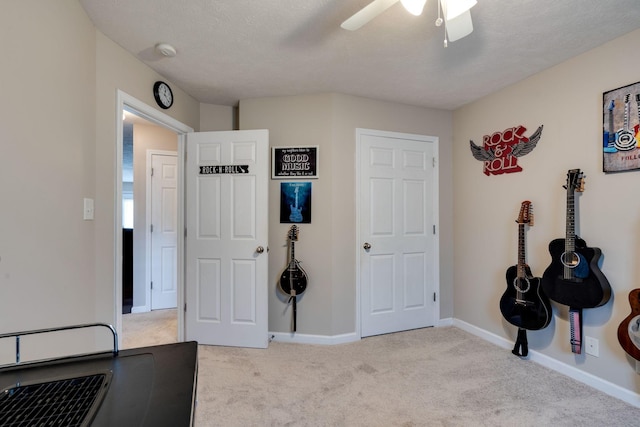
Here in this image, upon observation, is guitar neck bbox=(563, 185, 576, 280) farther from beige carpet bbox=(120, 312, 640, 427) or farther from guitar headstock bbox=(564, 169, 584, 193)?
beige carpet bbox=(120, 312, 640, 427)

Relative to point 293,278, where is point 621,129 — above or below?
above

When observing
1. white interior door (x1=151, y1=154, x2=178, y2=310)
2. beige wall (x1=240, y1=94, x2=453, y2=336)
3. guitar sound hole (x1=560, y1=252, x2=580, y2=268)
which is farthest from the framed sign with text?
guitar sound hole (x1=560, y1=252, x2=580, y2=268)

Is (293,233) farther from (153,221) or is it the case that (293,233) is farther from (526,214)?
(153,221)

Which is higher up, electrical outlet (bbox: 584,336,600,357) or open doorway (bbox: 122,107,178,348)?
open doorway (bbox: 122,107,178,348)

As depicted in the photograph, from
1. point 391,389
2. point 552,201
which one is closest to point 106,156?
point 391,389

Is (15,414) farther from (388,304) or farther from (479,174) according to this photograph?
(479,174)

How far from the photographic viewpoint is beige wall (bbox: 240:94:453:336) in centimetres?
274

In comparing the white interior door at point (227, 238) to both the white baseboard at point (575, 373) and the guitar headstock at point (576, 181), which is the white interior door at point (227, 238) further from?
the guitar headstock at point (576, 181)

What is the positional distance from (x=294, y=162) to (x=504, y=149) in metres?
1.92

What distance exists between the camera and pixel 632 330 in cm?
173

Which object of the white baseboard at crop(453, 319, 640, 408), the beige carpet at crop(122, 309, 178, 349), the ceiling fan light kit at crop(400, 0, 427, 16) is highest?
the ceiling fan light kit at crop(400, 0, 427, 16)

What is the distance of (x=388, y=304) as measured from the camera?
2.96 m

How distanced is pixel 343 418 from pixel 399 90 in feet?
8.50

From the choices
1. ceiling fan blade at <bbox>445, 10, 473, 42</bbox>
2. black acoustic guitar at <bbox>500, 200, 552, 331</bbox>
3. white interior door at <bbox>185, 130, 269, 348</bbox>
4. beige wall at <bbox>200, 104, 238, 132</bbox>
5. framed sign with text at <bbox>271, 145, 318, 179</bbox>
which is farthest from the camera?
beige wall at <bbox>200, 104, 238, 132</bbox>
